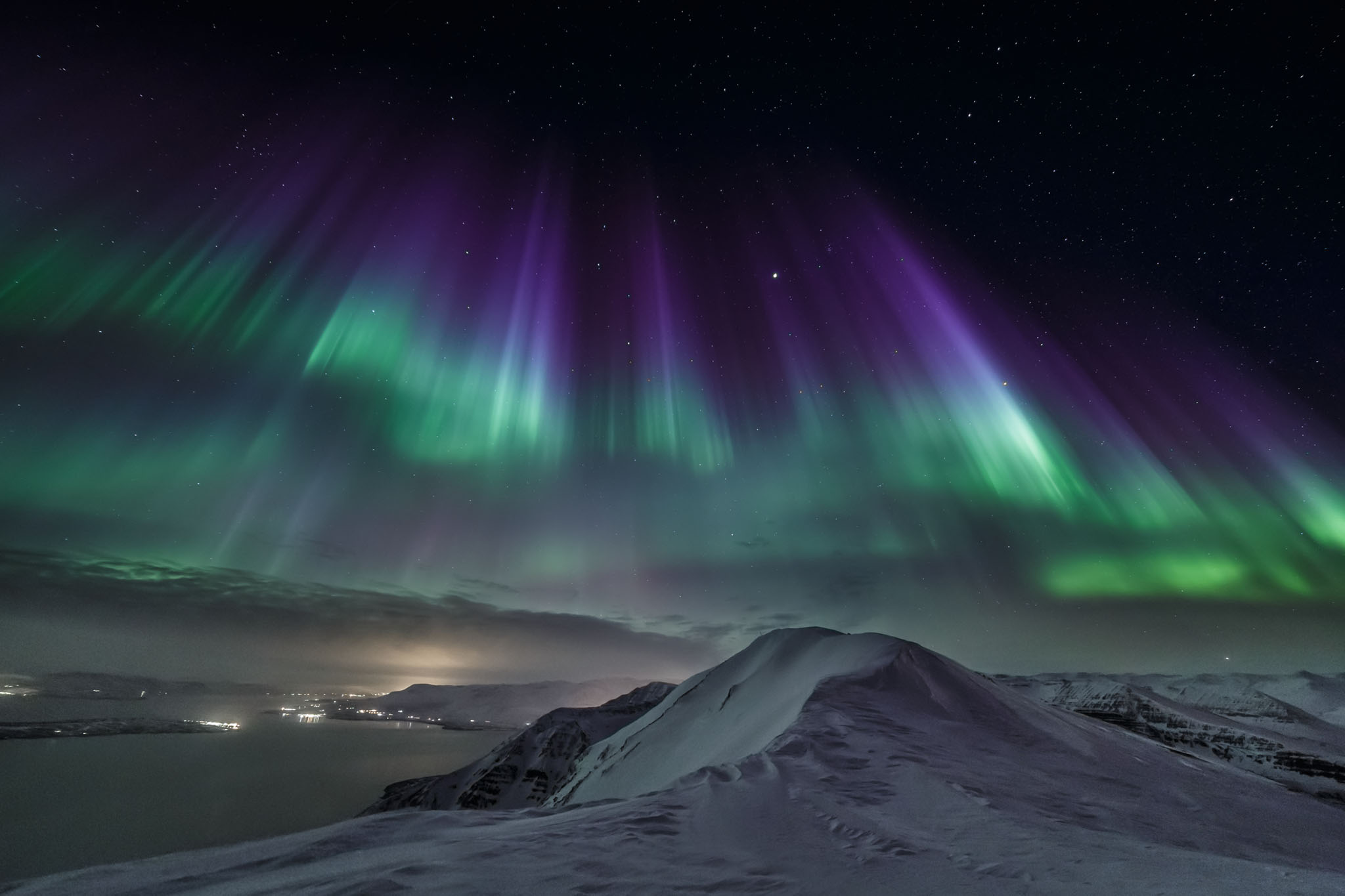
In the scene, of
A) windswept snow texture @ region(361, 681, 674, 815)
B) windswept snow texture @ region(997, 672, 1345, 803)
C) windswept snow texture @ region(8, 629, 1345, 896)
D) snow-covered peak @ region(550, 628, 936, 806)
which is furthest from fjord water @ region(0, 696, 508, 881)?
windswept snow texture @ region(997, 672, 1345, 803)

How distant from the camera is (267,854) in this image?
769 cm

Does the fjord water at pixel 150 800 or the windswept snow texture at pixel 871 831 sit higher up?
the windswept snow texture at pixel 871 831

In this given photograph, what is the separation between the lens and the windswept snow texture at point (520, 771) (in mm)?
118250

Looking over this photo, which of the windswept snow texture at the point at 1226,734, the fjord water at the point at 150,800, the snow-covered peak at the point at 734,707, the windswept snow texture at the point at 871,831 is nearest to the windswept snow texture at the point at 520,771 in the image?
the fjord water at the point at 150,800

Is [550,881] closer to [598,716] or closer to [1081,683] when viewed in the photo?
[598,716]

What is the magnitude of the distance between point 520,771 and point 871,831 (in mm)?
135687

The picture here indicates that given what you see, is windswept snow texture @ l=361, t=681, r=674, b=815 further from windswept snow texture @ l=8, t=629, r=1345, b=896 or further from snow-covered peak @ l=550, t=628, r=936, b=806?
windswept snow texture @ l=8, t=629, r=1345, b=896

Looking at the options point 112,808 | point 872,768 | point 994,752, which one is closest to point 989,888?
point 872,768

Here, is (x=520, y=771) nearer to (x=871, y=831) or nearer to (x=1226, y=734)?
(x=871, y=831)

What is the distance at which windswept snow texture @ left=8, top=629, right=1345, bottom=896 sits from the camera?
690cm

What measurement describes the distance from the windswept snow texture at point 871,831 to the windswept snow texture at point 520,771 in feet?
351

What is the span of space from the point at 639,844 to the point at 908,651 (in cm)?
2456

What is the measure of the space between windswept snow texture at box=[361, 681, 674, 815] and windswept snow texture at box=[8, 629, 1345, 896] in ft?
351

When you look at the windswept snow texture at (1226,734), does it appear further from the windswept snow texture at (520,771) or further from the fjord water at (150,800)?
the fjord water at (150,800)
